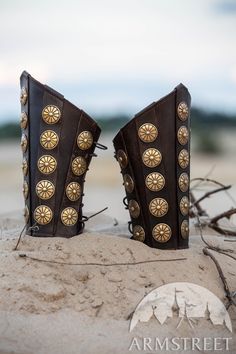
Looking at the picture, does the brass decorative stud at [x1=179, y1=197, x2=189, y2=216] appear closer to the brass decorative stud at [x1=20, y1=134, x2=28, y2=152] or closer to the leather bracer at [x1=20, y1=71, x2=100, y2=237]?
the leather bracer at [x1=20, y1=71, x2=100, y2=237]

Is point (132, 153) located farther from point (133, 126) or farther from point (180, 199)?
point (180, 199)

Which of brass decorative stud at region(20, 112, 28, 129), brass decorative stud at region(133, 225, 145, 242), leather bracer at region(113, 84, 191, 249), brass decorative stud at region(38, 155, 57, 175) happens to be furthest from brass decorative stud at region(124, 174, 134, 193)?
brass decorative stud at region(20, 112, 28, 129)

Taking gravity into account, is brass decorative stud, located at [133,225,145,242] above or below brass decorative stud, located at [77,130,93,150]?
below

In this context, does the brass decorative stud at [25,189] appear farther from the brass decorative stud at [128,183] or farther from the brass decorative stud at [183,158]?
the brass decorative stud at [183,158]

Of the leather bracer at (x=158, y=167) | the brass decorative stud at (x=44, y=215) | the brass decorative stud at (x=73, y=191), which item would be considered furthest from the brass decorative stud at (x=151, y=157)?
the brass decorative stud at (x=44, y=215)

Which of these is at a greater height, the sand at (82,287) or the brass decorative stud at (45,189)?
the brass decorative stud at (45,189)

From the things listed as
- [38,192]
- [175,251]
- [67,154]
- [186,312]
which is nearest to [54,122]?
[67,154]
